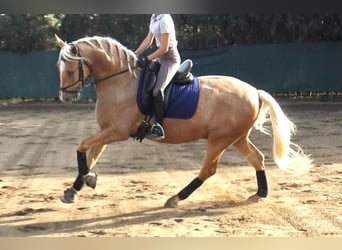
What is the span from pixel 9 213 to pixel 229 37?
361cm

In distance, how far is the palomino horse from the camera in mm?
3943

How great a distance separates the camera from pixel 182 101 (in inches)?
162

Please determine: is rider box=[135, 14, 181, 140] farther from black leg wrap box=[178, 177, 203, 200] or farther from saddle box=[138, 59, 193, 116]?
black leg wrap box=[178, 177, 203, 200]

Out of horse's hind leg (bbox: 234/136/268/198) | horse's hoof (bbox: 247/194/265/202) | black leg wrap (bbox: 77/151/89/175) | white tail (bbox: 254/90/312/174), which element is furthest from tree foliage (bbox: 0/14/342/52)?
black leg wrap (bbox: 77/151/89/175)

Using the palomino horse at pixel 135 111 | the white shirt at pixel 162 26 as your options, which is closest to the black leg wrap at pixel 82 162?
the palomino horse at pixel 135 111

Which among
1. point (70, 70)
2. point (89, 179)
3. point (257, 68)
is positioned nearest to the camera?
point (70, 70)

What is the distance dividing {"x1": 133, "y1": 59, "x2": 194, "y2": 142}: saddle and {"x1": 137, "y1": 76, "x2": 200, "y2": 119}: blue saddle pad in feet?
0.08

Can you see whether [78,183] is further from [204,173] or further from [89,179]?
[204,173]

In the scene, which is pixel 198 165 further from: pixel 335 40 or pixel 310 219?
pixel 335 40

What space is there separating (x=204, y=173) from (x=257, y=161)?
16.1 inches

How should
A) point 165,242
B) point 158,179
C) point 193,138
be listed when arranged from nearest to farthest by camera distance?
point 165,242 < point 193,138 < point 158,179

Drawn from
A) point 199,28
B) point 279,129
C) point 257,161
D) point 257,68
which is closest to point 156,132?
point 257,161
